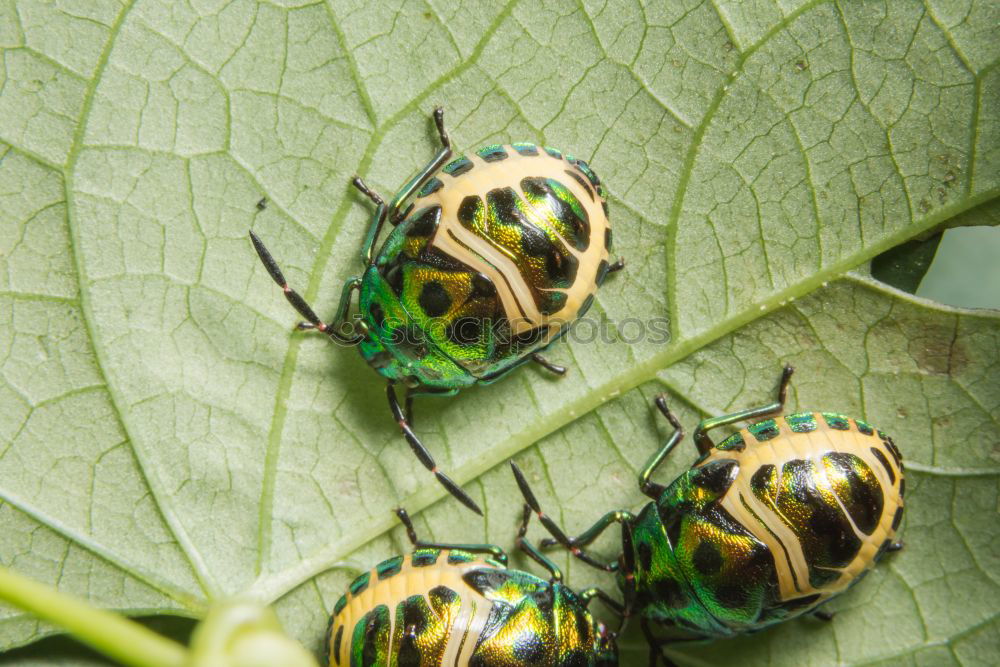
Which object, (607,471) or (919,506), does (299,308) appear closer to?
(607,471)

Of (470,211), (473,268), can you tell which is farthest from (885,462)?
(470,211)

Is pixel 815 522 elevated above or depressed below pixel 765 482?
below

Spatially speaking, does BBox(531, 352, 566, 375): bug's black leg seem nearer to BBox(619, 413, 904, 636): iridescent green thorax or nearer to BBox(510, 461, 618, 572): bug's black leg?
BBox(510, 461, 618, 572): bug's black leg

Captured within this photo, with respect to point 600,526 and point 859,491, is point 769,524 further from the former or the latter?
point 600,526

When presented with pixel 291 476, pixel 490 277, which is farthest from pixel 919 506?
pixel 291 476

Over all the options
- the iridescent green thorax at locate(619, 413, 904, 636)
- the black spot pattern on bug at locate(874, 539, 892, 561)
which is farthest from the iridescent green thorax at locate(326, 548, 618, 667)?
the black spot pattern on bug at locate(874, 539, 892, 561)

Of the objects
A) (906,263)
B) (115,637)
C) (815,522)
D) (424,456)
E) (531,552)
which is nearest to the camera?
(115,637)
